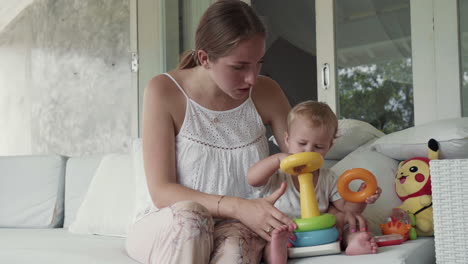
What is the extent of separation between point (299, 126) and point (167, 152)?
364 millimetres

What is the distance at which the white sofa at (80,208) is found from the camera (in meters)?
1.53

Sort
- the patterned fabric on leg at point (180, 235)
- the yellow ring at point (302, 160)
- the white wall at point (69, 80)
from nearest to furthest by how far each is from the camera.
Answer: the patterned fabric on leg at point (180, 235), the yellow ring at point (302, 160), the white wall at point (69, 80)

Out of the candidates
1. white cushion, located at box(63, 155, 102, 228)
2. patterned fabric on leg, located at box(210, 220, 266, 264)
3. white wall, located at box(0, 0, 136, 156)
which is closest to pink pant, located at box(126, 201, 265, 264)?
patterned fabric on leg, located at box(210, 220, 266, 264)

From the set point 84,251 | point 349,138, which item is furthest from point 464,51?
point 84,251

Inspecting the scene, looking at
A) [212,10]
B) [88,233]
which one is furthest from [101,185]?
[212,10]

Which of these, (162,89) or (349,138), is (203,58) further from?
(349,138)

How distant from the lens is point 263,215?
4.07 feet

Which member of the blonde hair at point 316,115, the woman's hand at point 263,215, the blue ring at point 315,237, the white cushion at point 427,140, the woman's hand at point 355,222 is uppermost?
the blonde hair at point 316,115

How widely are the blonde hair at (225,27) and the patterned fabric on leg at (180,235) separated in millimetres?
447

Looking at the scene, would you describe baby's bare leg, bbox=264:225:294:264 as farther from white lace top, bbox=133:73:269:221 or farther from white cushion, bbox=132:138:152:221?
white cushion, bbox=132:138:152:221

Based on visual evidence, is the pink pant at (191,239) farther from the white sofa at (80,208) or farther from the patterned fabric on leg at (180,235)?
the white sofa at (80,208)

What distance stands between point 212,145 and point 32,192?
1.32 meters

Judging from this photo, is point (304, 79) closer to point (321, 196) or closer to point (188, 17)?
point (188, 17)

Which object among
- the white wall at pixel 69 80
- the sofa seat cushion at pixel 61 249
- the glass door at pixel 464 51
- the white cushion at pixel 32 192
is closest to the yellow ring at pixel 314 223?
the sofa seat cushion at pixel 61 249
